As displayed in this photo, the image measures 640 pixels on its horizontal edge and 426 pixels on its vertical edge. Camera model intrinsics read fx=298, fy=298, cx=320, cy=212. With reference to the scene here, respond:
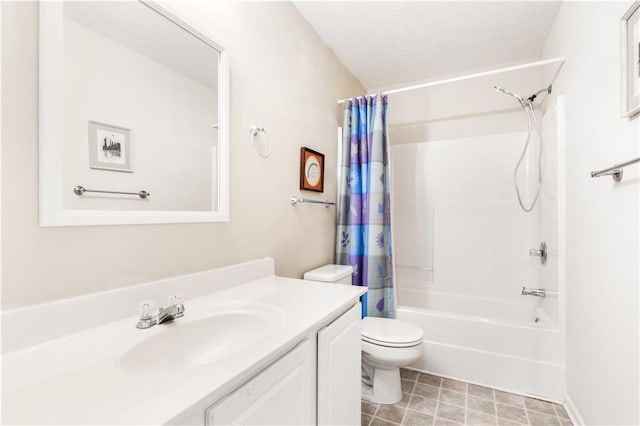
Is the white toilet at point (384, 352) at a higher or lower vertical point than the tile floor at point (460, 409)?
higher

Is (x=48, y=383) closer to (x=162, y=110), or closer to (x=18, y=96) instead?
(x=18, y=96)

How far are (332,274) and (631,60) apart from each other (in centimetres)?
161

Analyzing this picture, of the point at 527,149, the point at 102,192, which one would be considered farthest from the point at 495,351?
the point at 102,192

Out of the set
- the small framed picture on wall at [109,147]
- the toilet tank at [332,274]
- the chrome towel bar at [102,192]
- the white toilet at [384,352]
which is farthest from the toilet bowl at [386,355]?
the small framed picture on wall at [109,147]

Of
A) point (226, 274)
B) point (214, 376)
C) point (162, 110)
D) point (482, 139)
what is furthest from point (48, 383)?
point (482, 139)

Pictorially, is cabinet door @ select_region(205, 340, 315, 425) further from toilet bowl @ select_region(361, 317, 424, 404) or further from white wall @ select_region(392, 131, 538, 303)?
white wall @ select_region(392, 131, 538, 303)

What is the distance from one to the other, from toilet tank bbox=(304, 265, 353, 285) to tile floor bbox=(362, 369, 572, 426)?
0.74m

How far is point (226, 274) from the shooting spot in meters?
1.30

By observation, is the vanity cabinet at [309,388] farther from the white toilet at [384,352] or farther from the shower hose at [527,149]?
the shower hose at [527,149]

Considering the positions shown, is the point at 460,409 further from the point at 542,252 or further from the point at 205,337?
the point at 205,337

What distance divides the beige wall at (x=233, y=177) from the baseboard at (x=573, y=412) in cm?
162

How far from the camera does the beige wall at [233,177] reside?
0.73 m

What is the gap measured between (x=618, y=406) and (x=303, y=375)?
1249 millimetres

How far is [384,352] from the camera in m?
1.69
